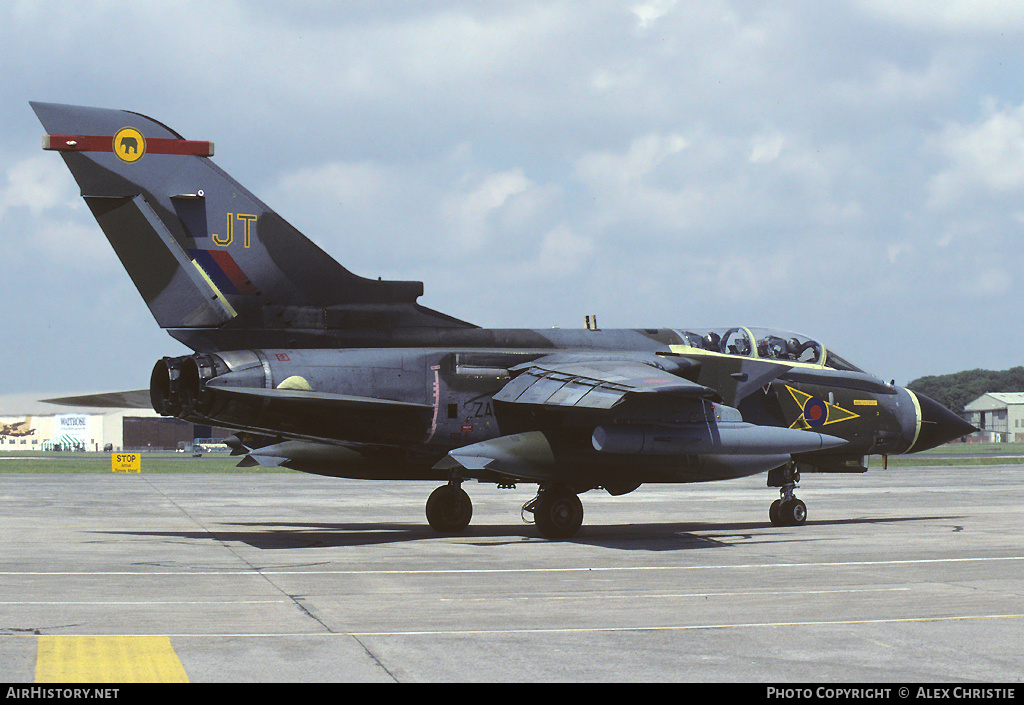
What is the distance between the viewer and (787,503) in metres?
20.9

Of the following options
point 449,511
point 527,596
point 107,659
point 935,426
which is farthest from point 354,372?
point 935,426

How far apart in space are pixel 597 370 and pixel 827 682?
35.2 ft

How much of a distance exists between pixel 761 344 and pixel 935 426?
4257 mm

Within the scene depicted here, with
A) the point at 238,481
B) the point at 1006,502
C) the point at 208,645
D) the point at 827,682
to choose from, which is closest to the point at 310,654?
the point at 208,645

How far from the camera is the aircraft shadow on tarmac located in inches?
701

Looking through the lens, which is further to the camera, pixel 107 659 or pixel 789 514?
pixel 789 514

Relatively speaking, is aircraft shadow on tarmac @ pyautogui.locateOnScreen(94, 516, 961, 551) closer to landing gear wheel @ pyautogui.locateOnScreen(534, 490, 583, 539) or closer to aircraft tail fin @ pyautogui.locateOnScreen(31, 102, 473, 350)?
landing gear wheel @ pyautogui.locateOnScreen(534, 490, 583, 539)

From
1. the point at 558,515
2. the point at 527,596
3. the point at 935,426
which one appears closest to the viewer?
the point at 527,596

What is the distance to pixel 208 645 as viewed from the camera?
849 centimetres

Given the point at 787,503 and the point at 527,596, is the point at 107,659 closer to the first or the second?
the point at 527,596

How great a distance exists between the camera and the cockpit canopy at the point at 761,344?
20031 millimetres

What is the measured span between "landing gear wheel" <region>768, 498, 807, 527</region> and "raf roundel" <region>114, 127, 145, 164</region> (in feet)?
42.7

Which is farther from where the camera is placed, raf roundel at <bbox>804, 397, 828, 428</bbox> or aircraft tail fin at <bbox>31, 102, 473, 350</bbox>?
raf roundel at <bbox>804, 397, 828, 428</bbox>

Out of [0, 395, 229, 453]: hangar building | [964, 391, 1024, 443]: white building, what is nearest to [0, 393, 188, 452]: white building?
[0, 395, 229, 453]: hangar building
